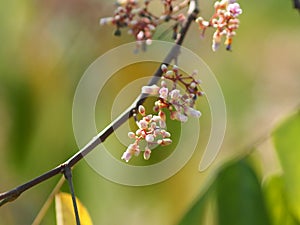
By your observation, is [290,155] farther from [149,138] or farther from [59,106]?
[59,106]

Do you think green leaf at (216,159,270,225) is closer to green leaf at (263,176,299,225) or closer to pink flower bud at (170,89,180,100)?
green leaf at (263,176,299,225)

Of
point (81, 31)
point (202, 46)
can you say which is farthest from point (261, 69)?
point (81, 31)

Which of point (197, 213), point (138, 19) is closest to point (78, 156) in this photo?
point (138, 19)

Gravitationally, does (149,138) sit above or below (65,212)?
above

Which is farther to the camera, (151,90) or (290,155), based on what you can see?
(290,155)

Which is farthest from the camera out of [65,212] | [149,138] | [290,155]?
[290,155]

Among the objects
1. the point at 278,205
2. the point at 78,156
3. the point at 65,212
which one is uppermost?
the point at 78,156

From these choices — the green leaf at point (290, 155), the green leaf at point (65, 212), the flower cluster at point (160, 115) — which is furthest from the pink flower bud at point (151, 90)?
the green leaf at point (290, 155)
